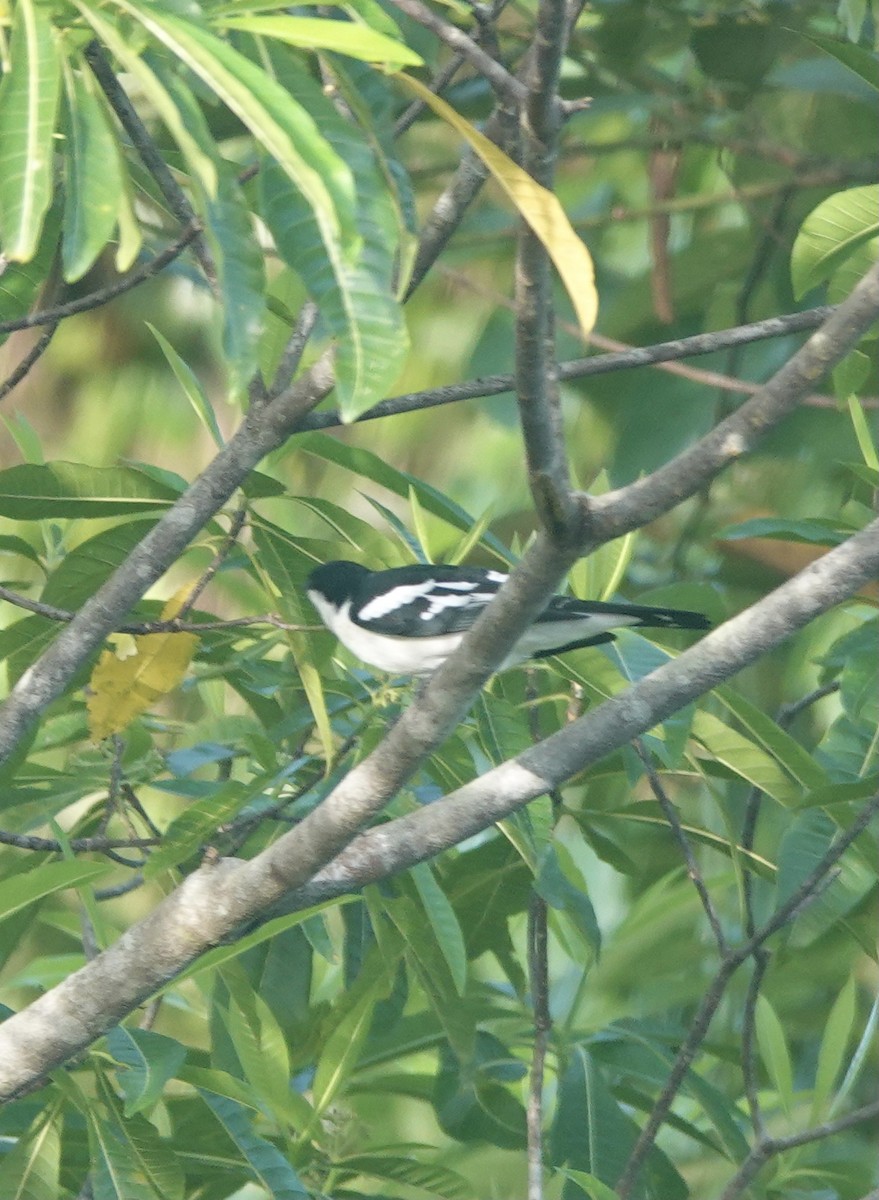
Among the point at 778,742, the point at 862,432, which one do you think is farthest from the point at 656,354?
the point at 778,742

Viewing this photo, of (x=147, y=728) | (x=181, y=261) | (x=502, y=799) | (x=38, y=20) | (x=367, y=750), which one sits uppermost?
(x=38, y=20)

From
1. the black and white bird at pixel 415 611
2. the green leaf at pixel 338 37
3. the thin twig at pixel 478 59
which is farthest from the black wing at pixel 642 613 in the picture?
the green leaf at pixel 338 37

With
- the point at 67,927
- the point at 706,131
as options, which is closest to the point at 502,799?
the point at 67,927

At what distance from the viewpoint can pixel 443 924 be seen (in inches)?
93.4

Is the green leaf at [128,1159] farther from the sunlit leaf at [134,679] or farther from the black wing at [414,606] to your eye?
the black wing at [414,606]

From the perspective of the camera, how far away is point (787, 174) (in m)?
4.24

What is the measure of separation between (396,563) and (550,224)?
1483 mm

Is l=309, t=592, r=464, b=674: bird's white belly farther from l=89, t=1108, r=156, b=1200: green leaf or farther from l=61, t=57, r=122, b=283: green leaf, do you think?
l=61, t=57, r=122, b=283: green leaf

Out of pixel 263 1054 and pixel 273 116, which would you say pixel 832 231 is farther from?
pixel 263 1054

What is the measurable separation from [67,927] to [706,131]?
2.55 meters

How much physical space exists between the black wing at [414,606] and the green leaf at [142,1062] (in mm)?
1358

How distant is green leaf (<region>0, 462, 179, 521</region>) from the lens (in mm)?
2488

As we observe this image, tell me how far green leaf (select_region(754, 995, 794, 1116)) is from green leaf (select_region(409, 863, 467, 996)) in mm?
608

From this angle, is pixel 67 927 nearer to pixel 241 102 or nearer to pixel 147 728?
pixel 147 728
